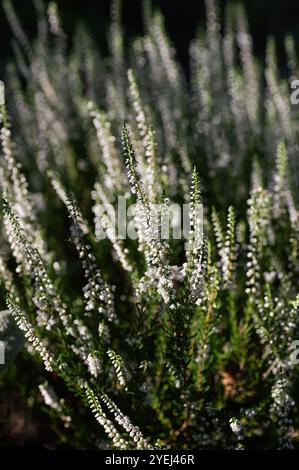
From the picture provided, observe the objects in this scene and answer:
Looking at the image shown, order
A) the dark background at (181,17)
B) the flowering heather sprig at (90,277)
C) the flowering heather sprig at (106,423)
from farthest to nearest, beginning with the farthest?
the dark background at (181,17) < the flowering heather sprig at (90,277) < the flowering heather sprig at (106,423)

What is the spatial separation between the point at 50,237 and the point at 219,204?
5.42 feet

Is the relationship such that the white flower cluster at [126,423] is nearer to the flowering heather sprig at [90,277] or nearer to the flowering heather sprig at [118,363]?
the flowering heather sprig at [118,363]

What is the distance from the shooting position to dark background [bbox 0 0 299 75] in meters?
11.8

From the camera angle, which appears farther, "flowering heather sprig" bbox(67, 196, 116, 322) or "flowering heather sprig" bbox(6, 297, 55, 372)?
"flowering heather sprig" bbox(67, 196, 116, 322)

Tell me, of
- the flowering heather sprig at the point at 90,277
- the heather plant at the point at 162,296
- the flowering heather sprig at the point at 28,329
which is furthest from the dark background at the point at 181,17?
the flowering heather sprig at the point at 28,329

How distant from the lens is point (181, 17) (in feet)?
40.9

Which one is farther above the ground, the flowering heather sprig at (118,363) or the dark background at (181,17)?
the dark background at (181,17)

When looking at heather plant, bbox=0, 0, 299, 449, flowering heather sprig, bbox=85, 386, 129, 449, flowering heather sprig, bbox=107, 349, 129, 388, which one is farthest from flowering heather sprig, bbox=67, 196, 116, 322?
flowering heather sprig, bbox=85, 386, 129, 449

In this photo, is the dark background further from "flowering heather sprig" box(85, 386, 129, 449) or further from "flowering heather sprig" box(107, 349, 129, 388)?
"flowering heather sprig" box(85, 386, 129, 449)

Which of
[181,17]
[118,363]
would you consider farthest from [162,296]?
[181,17]

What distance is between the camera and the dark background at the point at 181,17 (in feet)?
38.7

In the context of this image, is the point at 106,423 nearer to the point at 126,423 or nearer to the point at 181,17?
the point at 126,423

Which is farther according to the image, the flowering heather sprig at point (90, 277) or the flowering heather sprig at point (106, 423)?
the flowering heather sprig at point (90, 277)

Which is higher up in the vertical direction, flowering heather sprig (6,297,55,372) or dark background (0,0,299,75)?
dark background (0,0,299,75)
